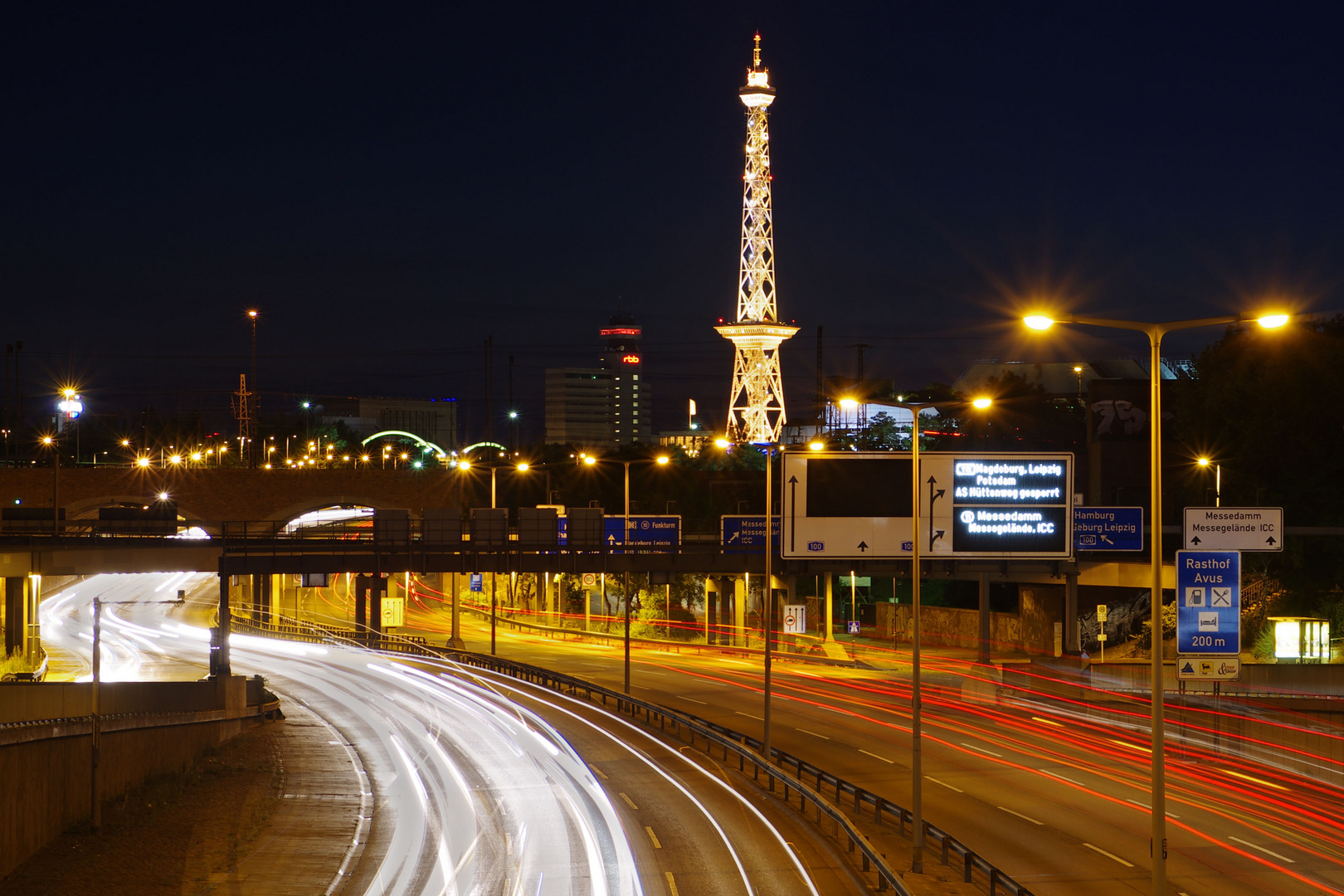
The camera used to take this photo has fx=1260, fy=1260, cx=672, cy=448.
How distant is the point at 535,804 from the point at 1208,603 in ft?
50.1

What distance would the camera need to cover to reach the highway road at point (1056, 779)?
2377 centimetres

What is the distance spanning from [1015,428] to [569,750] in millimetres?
88163

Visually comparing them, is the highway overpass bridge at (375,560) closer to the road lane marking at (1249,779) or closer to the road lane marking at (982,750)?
the road lane marking at (982,750)

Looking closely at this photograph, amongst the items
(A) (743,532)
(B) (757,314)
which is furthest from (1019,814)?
(B) (757,314)

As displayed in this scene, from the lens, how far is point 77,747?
3075cm

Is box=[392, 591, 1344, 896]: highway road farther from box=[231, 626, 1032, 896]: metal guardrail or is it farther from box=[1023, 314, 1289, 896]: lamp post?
box=[1023, 314, 1289, 896]: lamp post

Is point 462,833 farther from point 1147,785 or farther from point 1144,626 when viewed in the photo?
point 1144,626

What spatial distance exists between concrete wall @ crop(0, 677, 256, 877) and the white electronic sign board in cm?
1903

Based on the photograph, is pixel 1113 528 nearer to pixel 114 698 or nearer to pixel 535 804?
pixel 535 804

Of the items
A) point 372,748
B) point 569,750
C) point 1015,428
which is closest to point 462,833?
point 569,750

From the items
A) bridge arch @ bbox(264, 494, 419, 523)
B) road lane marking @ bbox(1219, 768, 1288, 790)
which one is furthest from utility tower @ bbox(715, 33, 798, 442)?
road lane marking @ bbox(1219, 768, 1288, 790)

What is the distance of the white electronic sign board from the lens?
119ft

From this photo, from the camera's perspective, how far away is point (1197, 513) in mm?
26891

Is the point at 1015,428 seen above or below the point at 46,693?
above
